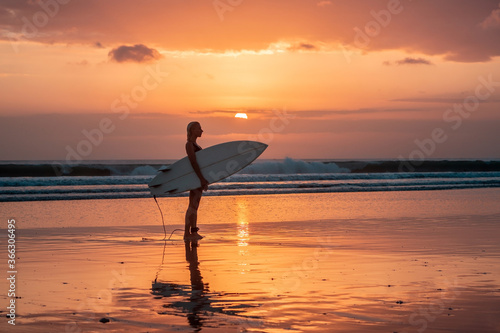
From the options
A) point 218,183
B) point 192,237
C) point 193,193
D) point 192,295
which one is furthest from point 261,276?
point 218,183

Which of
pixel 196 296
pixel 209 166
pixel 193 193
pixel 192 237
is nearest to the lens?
pixel 196 296

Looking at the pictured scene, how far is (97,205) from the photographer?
701 inches

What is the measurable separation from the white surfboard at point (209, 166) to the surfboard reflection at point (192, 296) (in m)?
4.13

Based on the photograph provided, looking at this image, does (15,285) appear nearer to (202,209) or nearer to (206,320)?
(206,320)

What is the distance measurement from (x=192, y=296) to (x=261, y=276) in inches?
45.3

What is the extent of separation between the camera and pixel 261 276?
6.57 m

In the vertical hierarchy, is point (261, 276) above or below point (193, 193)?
below

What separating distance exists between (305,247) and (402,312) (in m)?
4.02

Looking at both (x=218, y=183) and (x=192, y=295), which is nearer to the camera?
(x=192, y=295)

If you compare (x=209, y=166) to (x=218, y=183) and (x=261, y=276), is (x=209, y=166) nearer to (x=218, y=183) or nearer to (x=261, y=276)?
(x=261, y=276)

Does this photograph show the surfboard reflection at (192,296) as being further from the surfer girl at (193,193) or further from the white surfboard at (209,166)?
the white surfboard at (209,166)

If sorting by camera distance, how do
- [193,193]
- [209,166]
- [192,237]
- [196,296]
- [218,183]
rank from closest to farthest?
[196,296] → [192,237] → [193,193] → [209,166] → [218,183]

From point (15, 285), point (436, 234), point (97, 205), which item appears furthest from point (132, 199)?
point (15, 285)

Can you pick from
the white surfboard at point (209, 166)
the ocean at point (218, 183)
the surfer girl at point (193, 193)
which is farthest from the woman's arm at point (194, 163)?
the ocean at point (218, 183)
